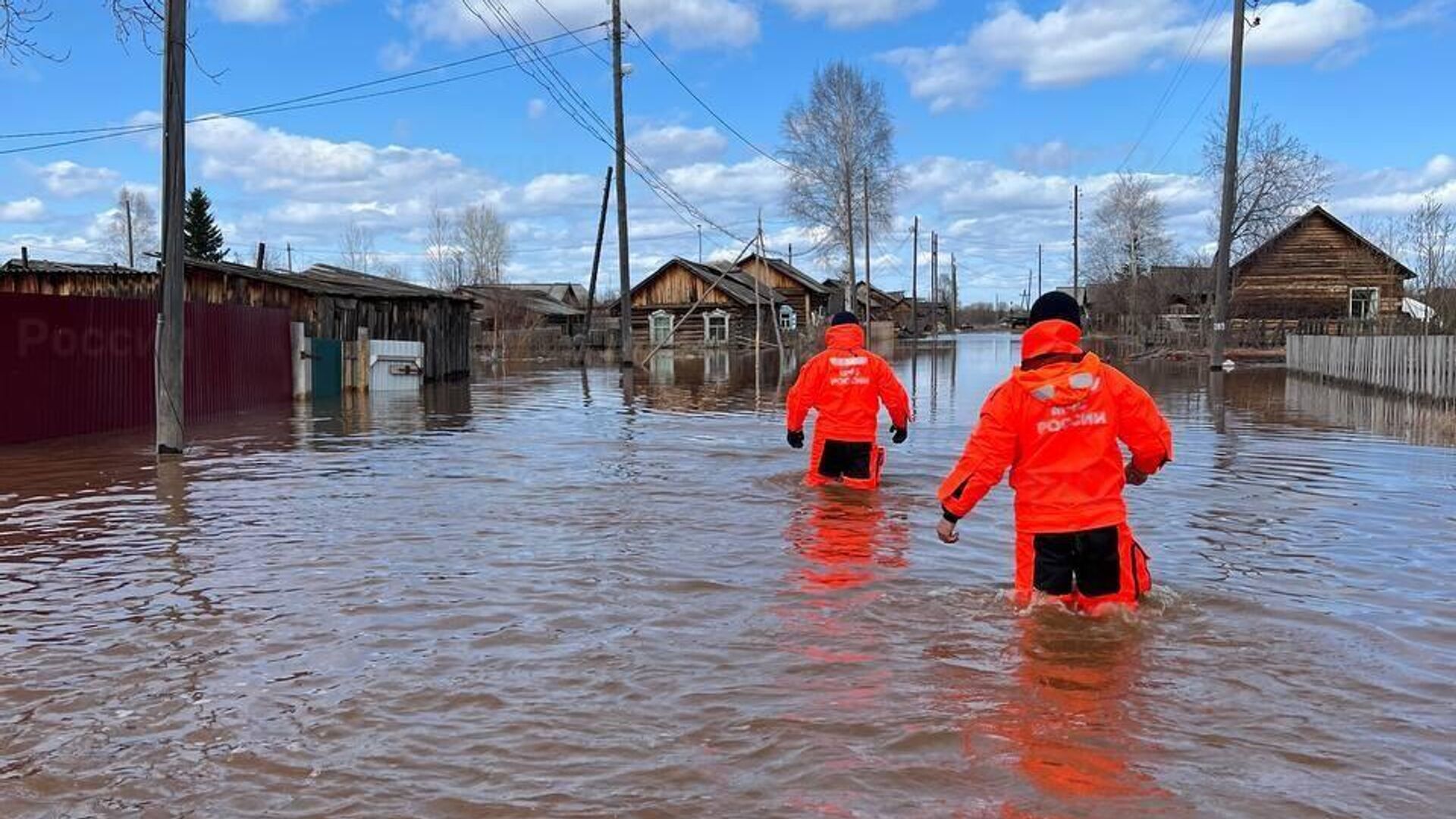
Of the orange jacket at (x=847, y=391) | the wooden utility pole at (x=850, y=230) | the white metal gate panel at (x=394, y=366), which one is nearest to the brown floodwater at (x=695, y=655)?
the orange jacket at (x=847, y=391)

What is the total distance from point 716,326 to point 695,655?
5689cm

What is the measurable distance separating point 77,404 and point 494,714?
1194 cm

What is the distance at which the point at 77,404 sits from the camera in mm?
13844

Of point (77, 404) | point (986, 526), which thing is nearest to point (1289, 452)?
point (986, 526)

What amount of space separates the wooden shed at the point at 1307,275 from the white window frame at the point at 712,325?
80.0ft

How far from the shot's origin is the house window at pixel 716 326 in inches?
2376

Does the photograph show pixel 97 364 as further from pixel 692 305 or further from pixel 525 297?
pixel 525 297

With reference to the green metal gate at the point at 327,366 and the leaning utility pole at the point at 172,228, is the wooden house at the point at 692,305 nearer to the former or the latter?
the green metal gate at the point at 327,366

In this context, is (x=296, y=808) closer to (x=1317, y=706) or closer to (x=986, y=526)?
(x=1317, y=706)

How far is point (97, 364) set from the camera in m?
14.3

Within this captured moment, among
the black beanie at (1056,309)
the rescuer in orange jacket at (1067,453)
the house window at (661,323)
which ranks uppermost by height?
the house window at (661,323)

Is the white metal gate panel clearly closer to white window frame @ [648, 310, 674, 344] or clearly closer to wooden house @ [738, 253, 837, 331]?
white window frame @ [648, 310, 674, 344]

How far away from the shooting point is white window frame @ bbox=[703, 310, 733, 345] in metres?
59.5

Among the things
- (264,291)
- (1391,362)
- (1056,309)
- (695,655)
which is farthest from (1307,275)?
(695,655)
